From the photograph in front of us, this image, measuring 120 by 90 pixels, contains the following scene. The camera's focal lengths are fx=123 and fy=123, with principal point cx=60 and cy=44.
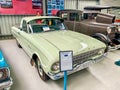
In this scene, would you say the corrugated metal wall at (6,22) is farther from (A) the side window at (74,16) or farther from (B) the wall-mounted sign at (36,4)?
(A) the side window at (74,16)

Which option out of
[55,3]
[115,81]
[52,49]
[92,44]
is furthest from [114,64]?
[55,3]

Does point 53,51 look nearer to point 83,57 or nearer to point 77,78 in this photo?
point 83,57

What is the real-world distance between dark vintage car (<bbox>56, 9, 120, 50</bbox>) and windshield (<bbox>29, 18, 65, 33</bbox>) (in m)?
1.40

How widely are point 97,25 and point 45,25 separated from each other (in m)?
2.11

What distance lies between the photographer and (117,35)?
197 inches

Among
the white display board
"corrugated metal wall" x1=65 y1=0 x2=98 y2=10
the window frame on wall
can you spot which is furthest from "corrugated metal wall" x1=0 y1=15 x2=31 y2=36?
the white display board

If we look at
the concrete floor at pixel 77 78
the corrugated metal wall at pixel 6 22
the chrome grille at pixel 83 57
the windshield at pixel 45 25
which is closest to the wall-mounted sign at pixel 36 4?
the corrugated metal wall at pixel 6 22

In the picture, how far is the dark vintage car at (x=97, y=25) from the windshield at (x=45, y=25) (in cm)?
140

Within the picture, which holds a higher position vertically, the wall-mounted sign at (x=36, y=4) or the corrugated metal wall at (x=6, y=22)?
the wall-mounted sign at (x=36, y=4)

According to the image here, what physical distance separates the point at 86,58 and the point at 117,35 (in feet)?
9.67

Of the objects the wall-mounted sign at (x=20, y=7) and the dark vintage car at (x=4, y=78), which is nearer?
the dark vintage car at (x=4, y=78)

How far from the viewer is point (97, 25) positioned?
15.4 ft

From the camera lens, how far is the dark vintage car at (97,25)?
4.38 meters

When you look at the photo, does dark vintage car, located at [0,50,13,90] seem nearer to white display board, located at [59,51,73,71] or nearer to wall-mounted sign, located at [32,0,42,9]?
white display board, located at [59,51,73,71]
